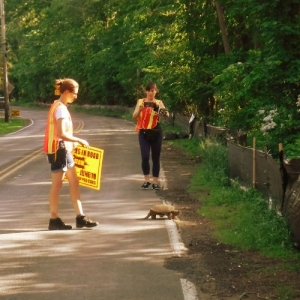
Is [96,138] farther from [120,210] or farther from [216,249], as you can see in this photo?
[216,249]

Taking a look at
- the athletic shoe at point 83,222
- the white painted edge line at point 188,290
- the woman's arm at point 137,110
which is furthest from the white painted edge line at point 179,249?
the woman's arm at point 137,110

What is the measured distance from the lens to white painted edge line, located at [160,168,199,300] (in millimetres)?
7137

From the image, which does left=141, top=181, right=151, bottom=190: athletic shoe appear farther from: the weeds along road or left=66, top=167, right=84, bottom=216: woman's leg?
left=66, top=167, right=84, bottom=216: woman's leg

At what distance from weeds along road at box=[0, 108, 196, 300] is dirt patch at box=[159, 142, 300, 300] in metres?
0.21

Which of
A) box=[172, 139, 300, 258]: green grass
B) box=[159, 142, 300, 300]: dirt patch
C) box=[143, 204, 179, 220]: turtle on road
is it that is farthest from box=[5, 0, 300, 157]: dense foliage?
box=[159, 142, 300, 300]: dirt patch

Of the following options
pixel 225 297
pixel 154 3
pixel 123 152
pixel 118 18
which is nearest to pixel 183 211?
pixel 225 297

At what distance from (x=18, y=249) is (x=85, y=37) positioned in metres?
56.7

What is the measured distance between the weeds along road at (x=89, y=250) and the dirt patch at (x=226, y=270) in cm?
21

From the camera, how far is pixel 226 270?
8.09 m

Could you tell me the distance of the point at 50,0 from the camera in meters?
66.2

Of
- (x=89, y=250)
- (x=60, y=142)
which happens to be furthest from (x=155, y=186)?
(x=89, y=250)

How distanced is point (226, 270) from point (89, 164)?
335 centimetres

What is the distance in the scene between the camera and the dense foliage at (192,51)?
14859 millimetres

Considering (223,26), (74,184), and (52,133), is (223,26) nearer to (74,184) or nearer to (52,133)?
(74,184)
